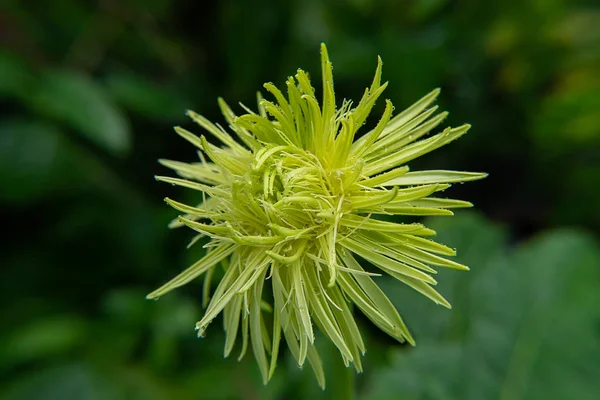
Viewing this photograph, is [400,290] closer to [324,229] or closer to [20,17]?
[324,229]

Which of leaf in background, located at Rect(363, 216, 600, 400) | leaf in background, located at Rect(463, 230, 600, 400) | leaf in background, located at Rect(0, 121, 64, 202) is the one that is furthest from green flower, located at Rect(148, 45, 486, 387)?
leaf in background, located at Rect(0, 121, 64, 202)

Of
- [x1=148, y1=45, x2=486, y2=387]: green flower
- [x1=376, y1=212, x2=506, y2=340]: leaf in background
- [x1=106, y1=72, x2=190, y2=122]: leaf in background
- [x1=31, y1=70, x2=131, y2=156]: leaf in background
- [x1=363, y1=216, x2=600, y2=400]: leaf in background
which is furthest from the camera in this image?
[x1=106, y1=72, x2=190, y2=122]: leaf in background

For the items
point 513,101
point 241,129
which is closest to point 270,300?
point 241,129

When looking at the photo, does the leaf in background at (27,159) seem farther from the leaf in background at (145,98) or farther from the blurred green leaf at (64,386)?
the blurred green leaf at (64,386)

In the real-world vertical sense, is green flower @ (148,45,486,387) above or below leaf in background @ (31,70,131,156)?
below

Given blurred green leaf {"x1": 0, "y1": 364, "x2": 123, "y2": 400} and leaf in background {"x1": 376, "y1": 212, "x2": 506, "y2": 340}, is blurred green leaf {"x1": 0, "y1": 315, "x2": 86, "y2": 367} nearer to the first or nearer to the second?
blurred green leaf {"x1": 0, "y1": 364, "x2": 123, "y2": 400}

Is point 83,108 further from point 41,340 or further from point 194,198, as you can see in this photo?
point 41,340

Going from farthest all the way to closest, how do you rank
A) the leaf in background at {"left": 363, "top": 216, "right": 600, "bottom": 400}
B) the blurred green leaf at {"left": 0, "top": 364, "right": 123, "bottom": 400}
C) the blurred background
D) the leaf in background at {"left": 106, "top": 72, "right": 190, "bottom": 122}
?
the leaf in background at {"left": 106, "top": 72, "right": 190, "bottom": 122} < the blurred green leaf at {"left": 0, "top": 364, "right": 123, "bottom": 400} < the blurred background < the leaf in background at {"left": 363, "top": 216, "right": 600, "bottom": 400}
